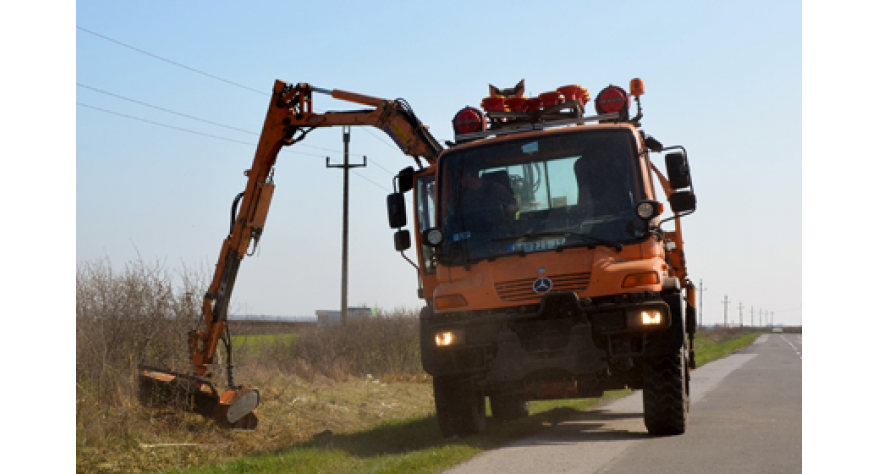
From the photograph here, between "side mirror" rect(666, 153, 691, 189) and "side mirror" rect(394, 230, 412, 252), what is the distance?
315 cm

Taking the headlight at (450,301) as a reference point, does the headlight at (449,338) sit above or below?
below

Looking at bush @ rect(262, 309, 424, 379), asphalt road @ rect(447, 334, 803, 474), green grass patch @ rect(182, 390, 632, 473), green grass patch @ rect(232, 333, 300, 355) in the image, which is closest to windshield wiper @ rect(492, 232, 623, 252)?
asphalt road @ rect(447, 334, 803, 474)

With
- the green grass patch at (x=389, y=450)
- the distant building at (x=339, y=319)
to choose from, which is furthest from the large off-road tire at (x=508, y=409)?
the distant building at (x=339, y=319)

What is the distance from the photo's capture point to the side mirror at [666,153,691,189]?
8742mm

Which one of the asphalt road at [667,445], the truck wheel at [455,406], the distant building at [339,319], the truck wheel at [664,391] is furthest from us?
the distant building at [339,319]

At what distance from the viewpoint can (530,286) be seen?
8.71 meters

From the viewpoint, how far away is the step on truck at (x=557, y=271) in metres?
8.58

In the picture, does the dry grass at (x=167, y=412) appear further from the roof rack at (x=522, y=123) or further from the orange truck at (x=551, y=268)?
the roof rack at (x=522, y=123)

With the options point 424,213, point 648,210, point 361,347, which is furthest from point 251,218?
point 361,347

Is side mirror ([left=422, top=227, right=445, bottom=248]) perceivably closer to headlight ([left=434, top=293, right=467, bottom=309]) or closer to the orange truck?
the orange truck

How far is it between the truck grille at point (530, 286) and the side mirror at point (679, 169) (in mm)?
1350

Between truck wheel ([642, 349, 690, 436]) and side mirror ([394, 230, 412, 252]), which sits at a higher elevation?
side mirror ([394, 230, 412, 252])

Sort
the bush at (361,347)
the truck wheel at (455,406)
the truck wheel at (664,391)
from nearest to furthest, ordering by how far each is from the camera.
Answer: the truck wheel at (664,391) < the truck wheel at (455,406) < the bush at (361,347)

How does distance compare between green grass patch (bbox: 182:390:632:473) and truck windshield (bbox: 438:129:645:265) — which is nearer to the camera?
green grass patch (bbox: 182:390:632:473)
